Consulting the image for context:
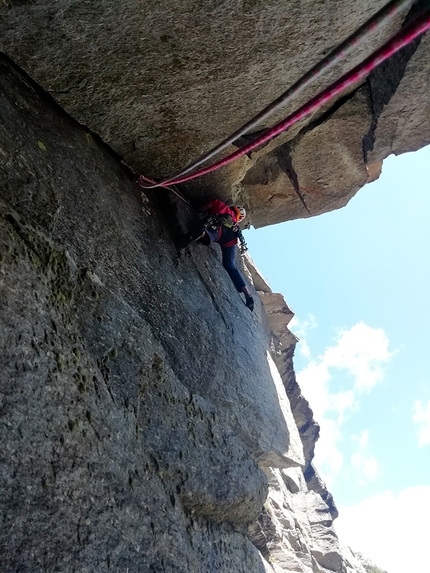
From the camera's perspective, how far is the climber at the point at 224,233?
656 centimetres

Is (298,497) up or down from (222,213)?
down

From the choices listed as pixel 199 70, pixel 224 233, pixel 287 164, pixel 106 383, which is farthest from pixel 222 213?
pixel 106 383

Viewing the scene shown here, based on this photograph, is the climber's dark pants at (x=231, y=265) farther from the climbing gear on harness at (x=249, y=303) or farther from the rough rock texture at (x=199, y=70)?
the rough rock texture at (x=199, y=70)

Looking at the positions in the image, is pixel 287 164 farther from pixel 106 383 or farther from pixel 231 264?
pixel 106 383

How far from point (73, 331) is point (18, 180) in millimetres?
1414

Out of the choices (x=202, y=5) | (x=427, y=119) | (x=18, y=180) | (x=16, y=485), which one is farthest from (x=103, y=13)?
(x=427, y=119)

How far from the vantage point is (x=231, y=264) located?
813 centimetres

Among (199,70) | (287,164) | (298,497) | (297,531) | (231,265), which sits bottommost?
(297,531)

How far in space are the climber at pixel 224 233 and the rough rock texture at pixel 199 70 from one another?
104cm

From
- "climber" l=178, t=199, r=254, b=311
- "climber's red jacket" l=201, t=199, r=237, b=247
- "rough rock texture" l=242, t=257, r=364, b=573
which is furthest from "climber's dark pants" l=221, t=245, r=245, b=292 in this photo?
"rough rock texture" l=242, t=257, r=364, b=573

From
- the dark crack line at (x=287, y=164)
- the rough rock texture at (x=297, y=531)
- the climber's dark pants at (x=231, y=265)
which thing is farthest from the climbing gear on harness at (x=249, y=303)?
the rough rock texture at (x=297, y=531)

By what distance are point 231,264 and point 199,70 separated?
4.20 meters

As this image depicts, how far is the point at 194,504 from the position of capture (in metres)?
4.00

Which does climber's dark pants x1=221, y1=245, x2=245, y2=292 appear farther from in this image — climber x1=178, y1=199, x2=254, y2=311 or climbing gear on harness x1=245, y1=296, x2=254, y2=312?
climbing gear on harness x1=245, y1=296, x2=254, y2=312
